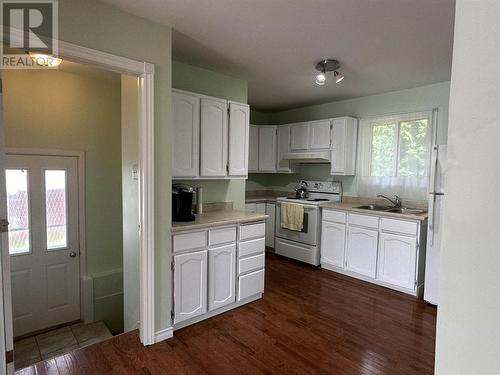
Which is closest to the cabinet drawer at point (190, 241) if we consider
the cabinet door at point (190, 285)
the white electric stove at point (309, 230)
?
the cabinet door at point (190, 285)

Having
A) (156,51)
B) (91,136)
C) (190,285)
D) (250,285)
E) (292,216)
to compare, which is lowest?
(250,285)

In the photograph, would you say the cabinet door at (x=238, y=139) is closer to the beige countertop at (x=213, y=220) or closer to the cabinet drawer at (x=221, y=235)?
the beige countertop at (x=213, y=220)

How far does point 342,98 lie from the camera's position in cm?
430

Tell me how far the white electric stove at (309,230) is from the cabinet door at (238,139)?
52.2 inches

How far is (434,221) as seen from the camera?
2.94 m

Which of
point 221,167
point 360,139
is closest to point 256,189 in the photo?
point 360,139

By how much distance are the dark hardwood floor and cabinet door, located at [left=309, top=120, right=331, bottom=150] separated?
2161mm

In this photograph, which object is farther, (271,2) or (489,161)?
(271,2)

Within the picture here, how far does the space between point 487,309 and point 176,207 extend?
244 cm

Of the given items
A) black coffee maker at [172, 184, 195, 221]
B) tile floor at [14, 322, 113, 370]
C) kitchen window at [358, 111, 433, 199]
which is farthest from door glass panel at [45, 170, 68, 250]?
kitchen window at [358, 111, 433, 199]

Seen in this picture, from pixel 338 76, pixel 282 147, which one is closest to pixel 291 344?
pixel 338 76

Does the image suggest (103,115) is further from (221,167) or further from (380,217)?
(380,217)

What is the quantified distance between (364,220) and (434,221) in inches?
30.9

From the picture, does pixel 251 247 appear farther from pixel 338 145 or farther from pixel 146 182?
pixel 338 145
